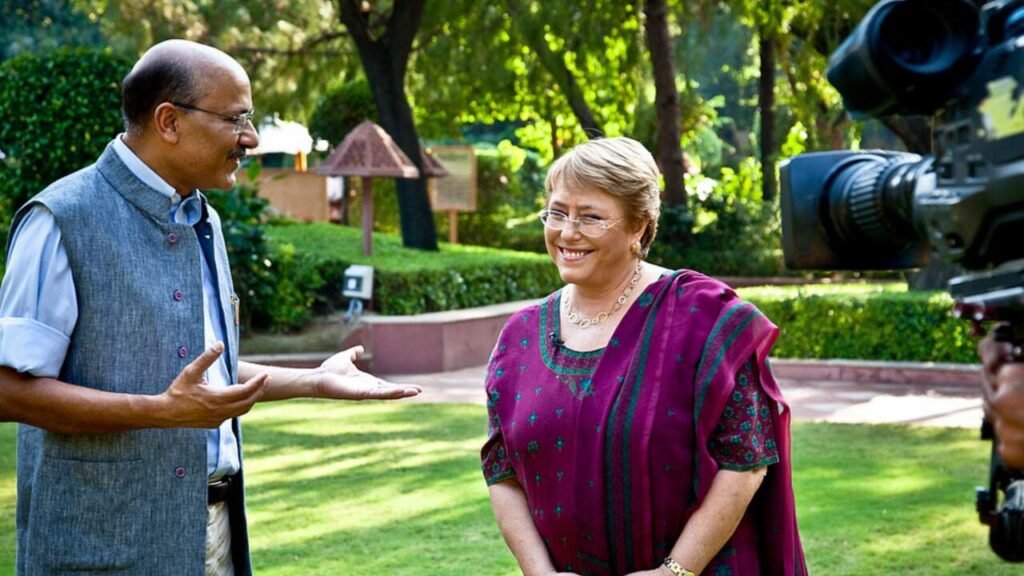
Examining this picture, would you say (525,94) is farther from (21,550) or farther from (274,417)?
(21,550)

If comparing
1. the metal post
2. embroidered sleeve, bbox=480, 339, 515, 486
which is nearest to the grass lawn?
embroidered sleeve, bbox=480, 339, 515, 486

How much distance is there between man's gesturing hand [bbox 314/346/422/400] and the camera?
10.5 ft

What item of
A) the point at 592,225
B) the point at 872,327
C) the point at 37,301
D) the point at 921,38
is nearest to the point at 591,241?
the point at 592,225

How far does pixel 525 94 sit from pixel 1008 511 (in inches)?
787

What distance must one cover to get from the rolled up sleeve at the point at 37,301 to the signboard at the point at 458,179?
58.9ft

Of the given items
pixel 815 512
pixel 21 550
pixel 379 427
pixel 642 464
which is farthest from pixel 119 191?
pixel 379 427

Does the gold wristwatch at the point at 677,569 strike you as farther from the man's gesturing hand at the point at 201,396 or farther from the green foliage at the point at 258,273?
the green foliage at the point at 258,273

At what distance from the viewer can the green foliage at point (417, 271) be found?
43.3 feet

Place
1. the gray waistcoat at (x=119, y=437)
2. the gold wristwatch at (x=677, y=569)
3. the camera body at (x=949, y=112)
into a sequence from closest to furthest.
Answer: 1. the camera body at (x=949, y=112)
2. the gray waistcoat at (x=119, y=437)
3. the gold wristwatch at (x=677, y=569)

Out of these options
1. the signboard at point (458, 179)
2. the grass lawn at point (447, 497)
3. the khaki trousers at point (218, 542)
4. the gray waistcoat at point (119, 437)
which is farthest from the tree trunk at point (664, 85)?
the gray waistcoat at point (119, 437)

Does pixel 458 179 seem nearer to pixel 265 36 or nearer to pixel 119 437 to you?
pixel 265 36

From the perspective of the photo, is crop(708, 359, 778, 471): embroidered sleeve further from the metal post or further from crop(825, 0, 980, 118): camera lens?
the metal post

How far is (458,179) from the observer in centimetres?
2097

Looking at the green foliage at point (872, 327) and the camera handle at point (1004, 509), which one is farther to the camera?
the green foliage at point (872, 327)
